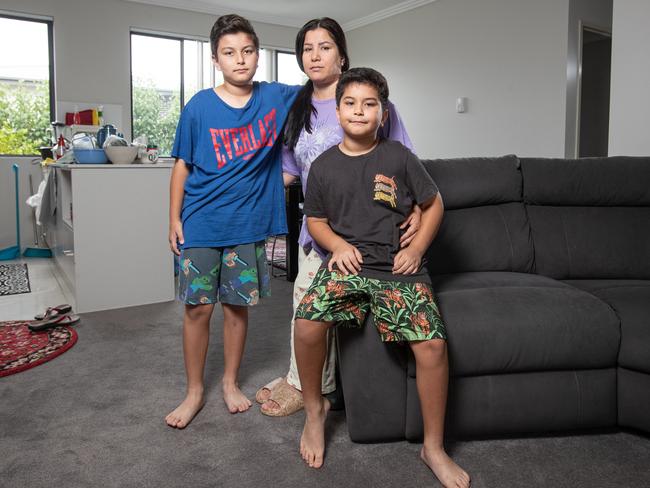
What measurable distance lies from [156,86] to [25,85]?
1.30 meters

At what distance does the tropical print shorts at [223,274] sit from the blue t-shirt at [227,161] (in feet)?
0.13

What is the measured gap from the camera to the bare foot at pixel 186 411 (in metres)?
1.74

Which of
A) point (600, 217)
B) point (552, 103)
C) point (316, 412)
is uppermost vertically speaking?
point (552, 103)

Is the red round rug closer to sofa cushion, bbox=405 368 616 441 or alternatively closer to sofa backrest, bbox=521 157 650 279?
sofa cushion, bbox=405 368 616 441

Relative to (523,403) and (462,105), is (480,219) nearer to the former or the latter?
(523,403)

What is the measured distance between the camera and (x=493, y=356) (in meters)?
1.54

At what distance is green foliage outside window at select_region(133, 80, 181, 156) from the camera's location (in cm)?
608

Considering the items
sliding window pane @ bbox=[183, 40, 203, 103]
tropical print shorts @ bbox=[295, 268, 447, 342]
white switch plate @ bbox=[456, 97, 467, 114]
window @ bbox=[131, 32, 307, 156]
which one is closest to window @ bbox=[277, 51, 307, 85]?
window @ bbox=[131, 32, 307, 156]

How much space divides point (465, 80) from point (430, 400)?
451 cm

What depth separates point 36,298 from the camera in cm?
348

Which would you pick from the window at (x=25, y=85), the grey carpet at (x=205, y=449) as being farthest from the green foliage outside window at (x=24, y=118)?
the grey carpet at (x=205, y=449)

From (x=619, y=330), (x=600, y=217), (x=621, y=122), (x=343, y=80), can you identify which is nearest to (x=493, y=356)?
(x=619, y=330)

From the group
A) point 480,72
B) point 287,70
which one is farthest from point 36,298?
point 287,70

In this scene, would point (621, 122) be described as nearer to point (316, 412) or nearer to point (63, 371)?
point (316, 412)
